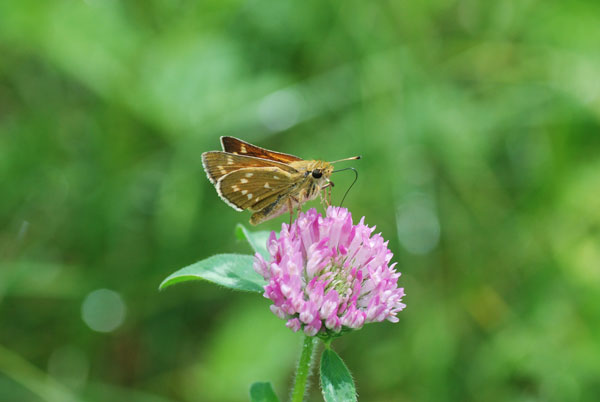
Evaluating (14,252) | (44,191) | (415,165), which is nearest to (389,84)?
(415,165)

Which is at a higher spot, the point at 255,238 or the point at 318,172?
the point at 318,172

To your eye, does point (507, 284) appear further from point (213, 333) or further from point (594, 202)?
point (213, 333)

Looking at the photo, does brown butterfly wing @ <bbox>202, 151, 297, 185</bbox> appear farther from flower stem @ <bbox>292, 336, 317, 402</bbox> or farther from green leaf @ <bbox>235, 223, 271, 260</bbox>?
flower stem @ <bbox>292, 336, 317, 402</bbox>

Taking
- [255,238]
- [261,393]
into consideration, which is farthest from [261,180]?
[261,393]

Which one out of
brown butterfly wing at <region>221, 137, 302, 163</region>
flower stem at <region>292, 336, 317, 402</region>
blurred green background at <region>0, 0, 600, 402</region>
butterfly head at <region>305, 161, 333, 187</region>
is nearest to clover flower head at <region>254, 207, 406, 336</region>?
flower stem at <region>292, 336, 317, 402</region>

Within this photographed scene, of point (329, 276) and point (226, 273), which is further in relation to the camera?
point (226, 273)

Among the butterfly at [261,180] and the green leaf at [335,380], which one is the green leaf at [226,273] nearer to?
the butterfly at [261,180]

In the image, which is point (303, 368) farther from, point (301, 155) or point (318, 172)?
point (301, 155)

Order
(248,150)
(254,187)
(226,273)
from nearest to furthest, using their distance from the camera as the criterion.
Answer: (226,273) → (254,187) → (248,150)
